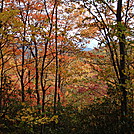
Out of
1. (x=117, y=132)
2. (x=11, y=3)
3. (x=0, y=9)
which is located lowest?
(x=117, y=132)

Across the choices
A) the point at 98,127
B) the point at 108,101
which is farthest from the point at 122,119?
the point at 108,101

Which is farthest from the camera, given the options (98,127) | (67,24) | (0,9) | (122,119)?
(67,24)

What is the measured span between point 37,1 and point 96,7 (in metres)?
3.59

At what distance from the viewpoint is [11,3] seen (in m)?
6.50

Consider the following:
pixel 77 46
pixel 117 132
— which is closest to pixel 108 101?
pixel 117 132

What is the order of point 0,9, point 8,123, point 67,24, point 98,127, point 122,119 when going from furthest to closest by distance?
point 67,24 → point 8,123 → point 0,9 → point 98,127 → point 122,119

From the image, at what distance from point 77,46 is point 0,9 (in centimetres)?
423

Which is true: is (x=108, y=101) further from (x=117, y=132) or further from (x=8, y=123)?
(x=8, y=123)

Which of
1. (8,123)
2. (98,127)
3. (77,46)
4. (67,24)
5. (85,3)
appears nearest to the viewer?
(85,3)

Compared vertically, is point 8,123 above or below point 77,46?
below

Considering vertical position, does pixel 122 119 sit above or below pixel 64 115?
above

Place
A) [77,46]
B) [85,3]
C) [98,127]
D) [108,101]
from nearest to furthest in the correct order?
[85,3]
[98,127]
[108,101]
[77,46]

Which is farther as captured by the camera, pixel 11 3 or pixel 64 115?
pixel 64 115

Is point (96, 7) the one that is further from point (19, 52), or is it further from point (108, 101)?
point (19, 52)
